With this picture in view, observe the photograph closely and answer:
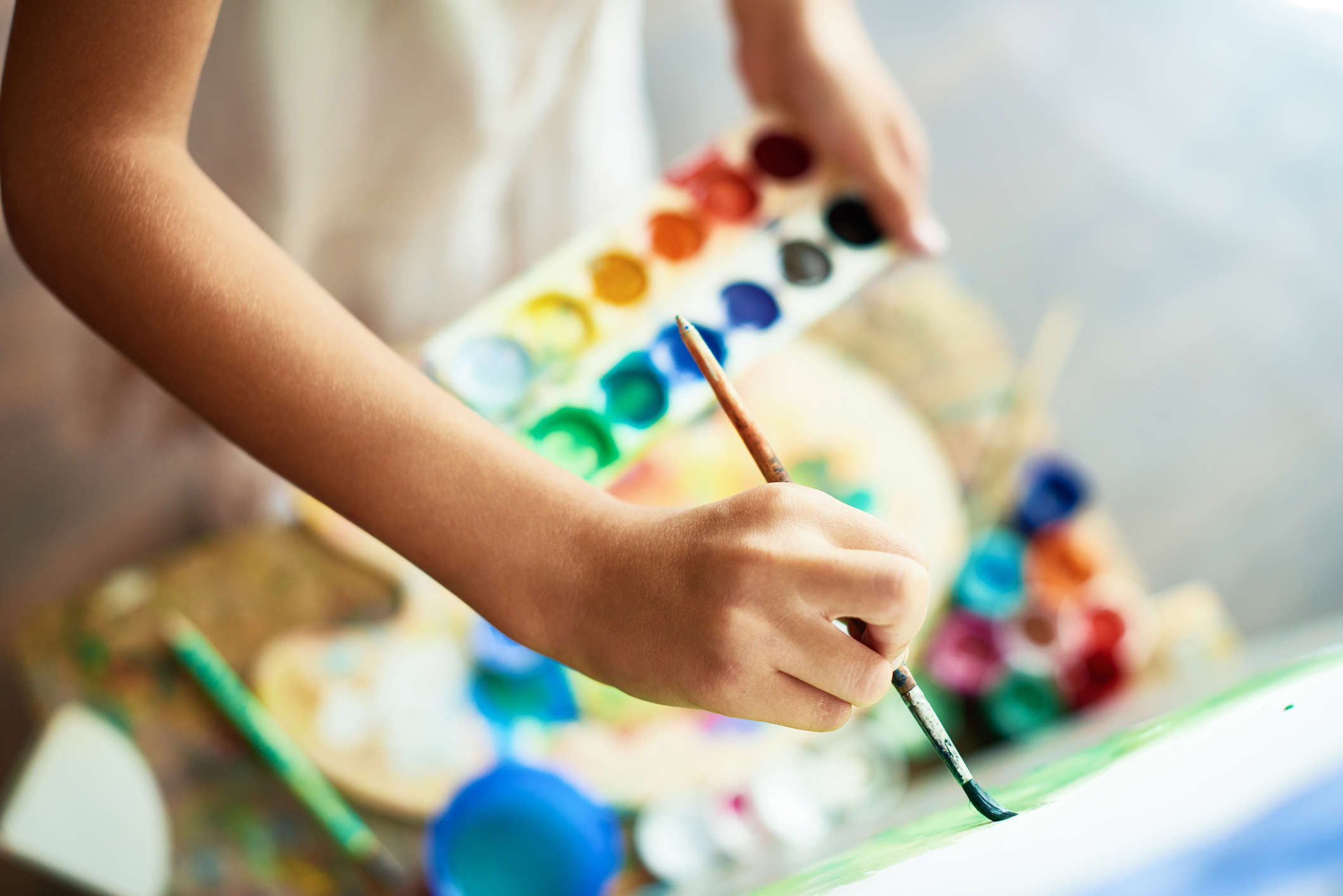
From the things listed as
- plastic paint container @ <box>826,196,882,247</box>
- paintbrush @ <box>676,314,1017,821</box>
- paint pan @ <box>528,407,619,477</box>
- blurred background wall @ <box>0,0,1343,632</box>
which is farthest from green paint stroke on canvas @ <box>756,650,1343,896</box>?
blurred background wall @ <box>0,0,1343,632</box>

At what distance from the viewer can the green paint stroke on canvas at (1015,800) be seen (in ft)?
1.11

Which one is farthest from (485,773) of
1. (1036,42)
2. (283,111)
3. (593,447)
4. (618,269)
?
(1036,42)

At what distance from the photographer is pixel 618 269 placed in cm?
61

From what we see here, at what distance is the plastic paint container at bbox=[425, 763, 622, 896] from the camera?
60 centimetres

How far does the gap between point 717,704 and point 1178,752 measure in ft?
0.56

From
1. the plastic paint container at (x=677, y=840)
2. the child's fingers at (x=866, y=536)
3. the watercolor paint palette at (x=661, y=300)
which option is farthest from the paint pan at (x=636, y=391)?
the plastic paint container at (x=677, y=840)

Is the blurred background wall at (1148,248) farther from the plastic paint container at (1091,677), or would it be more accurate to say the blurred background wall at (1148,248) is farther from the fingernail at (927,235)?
the fingernail at (927,235)

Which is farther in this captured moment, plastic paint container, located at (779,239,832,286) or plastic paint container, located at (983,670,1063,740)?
plastic paint container, located at (983,670,1063,740)

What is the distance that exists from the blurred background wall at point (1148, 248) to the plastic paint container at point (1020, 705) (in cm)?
81

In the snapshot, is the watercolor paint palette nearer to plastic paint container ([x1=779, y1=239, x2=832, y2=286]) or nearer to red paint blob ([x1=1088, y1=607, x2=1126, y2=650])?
plastic paint container ([x1=779, y1=239, x2=832, y2=286])

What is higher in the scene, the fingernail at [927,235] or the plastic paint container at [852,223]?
the plastic paint container at [852,223]

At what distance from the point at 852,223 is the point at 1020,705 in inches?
17.8

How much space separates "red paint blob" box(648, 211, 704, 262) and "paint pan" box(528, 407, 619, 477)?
0.47 ft

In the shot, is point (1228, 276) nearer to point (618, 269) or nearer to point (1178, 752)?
point (618, 269)
